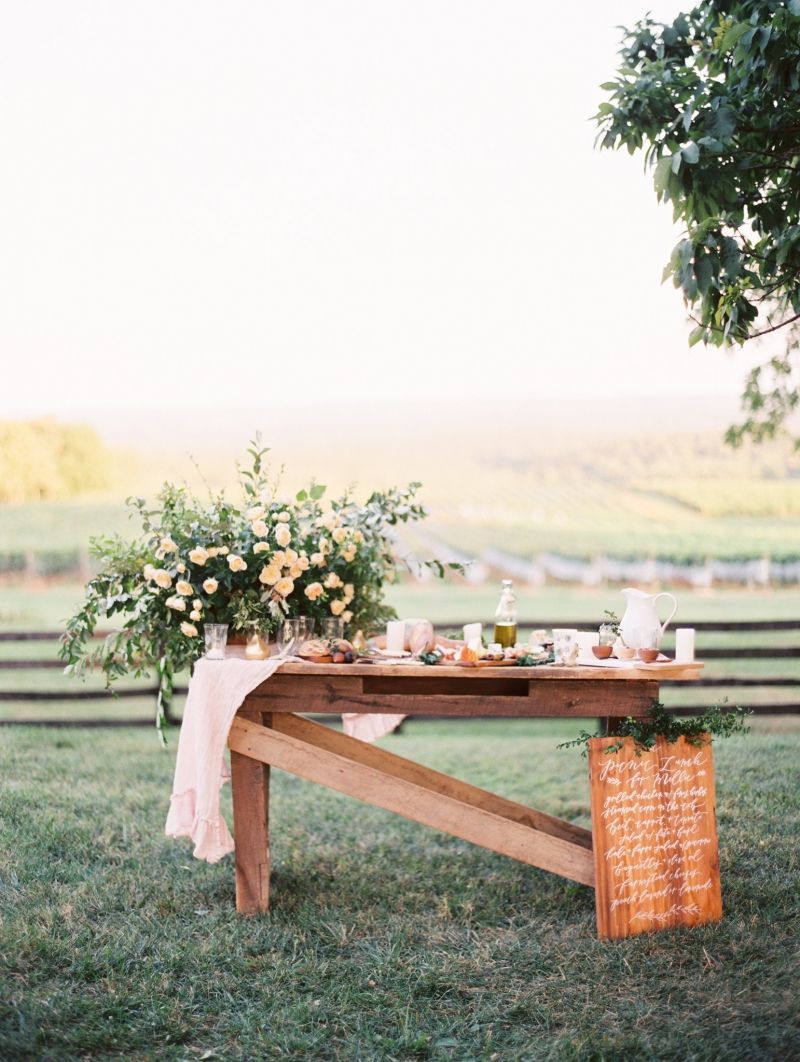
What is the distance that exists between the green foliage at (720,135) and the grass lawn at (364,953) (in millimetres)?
2208

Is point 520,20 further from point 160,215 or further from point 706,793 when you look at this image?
point 706,793

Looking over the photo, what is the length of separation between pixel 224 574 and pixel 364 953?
4.80 ft

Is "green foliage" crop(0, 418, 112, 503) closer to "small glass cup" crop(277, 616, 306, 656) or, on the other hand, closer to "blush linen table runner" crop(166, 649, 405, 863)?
"small glass cup" crop(277, 616, 306, 656)

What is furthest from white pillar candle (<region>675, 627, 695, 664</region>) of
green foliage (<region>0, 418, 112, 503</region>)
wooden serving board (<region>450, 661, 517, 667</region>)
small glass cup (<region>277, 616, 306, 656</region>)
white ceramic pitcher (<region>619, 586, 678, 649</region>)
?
green foliage (<region>0, 418, 112, 503</region>)

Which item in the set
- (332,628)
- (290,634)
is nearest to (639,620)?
(332,628)

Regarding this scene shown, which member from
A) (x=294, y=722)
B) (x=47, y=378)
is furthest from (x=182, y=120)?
(x=294, y=722)

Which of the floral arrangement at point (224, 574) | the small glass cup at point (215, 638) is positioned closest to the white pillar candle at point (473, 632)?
the floral arrangement at point (224, 574)

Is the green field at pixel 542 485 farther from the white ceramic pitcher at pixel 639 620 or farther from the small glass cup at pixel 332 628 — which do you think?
the white ceramic pitcher at pixel 639 620

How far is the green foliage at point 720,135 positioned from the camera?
3.62 meters

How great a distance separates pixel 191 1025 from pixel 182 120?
504 inches

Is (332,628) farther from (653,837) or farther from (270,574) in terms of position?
(653,837)

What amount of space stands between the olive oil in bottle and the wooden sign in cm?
55

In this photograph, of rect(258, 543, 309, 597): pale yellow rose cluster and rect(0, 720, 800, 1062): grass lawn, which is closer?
rect(0, 720, 800, 1062): grass lawn

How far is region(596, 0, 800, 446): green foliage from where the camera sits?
11.9ft
